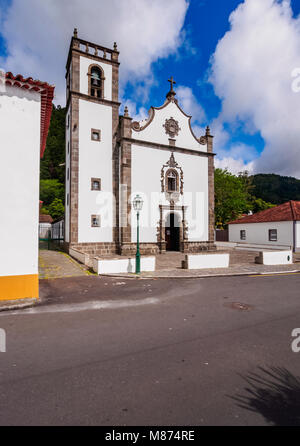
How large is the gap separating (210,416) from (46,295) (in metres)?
6.75

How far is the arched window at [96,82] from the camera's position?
21.5m

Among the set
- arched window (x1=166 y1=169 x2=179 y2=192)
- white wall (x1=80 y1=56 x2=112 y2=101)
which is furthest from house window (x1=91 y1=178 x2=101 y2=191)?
white wall (x1=80 y1=56 x2=112 y2=101)

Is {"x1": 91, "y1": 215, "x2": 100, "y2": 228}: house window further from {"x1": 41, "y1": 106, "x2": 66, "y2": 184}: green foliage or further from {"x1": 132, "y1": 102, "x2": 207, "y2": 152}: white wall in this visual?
{"x1": 41, "y1": 106, "x2": 66, "y2": 184}: green foliage

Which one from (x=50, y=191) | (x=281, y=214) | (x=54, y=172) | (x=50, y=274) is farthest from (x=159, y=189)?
(x=54, y=172)

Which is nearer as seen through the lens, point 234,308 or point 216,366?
point 216,366

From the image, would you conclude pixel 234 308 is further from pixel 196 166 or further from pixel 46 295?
pixel 196 166

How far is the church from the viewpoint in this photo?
2036cm

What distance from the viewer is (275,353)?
14.5 feet

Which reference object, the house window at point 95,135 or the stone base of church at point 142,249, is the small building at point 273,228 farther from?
the house window at point 95,135

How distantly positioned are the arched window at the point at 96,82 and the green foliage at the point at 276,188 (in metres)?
60.4

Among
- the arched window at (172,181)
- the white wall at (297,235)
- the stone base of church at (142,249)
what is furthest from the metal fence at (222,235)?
the stone base of church at (142,249)

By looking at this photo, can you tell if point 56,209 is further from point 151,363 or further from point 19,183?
point 151,363

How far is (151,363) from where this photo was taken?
4.03 metres
